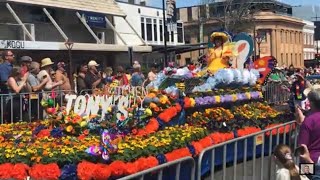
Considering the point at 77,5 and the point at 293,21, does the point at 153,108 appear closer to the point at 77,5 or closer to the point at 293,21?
the point at 77,5

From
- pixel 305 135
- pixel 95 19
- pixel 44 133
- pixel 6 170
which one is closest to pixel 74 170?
pixel 6 170

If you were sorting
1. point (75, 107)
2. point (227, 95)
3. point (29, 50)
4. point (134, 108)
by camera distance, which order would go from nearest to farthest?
point (134, 108), point (75, 107), point (227, 95), point (29, 50)

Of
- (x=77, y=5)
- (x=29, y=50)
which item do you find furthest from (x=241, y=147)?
(x=77, y=5)

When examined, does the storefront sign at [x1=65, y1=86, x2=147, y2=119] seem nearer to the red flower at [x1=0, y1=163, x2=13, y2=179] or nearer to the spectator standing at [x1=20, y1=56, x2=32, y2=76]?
the red flower at [x1=0, y1=163, x2=13, y2=179]

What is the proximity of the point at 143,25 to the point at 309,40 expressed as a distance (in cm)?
7297

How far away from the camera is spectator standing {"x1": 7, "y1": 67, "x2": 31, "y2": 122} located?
11.3m

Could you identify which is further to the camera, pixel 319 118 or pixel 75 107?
pixel 75 107

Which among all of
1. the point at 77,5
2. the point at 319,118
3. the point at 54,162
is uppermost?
the point at 77,5

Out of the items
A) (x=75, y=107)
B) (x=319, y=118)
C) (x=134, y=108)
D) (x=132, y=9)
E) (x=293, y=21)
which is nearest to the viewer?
(x=319, y=118)

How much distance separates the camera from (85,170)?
591 cm

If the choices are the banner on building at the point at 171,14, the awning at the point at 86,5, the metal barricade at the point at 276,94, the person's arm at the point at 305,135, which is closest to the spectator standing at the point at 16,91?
the person's arm at the point at 305,135

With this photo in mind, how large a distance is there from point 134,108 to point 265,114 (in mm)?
3390

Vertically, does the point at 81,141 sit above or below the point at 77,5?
below

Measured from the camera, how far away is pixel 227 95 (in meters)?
9.99
